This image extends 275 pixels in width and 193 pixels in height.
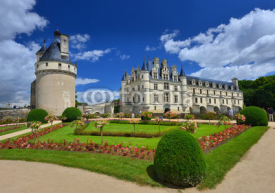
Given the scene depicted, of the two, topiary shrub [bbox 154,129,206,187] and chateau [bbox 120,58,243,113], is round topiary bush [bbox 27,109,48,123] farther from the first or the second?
topiary shrub [bbox 154,129,206,187]

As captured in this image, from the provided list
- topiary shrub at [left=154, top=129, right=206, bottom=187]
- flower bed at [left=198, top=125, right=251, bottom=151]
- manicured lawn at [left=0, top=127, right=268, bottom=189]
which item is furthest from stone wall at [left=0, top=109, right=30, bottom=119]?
topiary shrub at [left=154, top=129, right=206, bottom=187]

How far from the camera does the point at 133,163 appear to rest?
6168mm

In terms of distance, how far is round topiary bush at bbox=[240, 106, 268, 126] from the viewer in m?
14.5

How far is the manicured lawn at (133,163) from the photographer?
5.04 metres

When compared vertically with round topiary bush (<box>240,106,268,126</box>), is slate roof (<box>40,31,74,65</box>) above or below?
above

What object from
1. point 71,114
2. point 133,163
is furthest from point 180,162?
point 71,114

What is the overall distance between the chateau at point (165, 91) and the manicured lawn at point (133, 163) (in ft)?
96.4

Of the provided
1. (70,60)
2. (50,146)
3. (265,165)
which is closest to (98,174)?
(50,146)

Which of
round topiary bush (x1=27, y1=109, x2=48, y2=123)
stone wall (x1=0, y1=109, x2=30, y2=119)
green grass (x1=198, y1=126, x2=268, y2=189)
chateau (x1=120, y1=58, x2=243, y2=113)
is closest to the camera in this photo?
green grass (x1=198, y1=126, x2=268, y2=189)

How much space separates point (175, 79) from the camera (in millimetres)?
42406

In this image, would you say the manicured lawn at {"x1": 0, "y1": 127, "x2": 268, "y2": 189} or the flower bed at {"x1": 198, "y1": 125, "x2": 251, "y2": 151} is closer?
the manicured lawn at {"x1": 0, "y1": 127, "x2": 268, "y2": 189}

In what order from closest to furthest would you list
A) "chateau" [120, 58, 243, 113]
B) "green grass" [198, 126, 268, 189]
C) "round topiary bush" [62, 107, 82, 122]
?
"green grass" [198, 126, 268, 189]
"round topiary bush" [62, 107, 82, 122]
"chateau" [120, 58, 243, 113]

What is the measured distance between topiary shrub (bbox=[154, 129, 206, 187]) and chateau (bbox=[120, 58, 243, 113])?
3164 centimetres

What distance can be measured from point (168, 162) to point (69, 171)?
11.6ft
